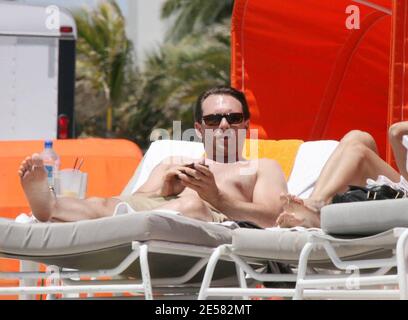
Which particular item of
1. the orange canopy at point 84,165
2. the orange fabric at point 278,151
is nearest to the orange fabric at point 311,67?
the orange canopy at point 84,165

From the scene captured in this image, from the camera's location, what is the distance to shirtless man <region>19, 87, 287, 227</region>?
16.5 feet

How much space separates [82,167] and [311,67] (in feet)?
8.17

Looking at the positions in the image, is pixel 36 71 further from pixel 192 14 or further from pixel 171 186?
pixel 192 14

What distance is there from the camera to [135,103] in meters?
28.2

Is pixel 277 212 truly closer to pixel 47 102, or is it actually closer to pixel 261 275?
pixel 261 275

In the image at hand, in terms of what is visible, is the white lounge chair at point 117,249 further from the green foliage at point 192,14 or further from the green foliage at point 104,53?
the green foliage at point 104,53

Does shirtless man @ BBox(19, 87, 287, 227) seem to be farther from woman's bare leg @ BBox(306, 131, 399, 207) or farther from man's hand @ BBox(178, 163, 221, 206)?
A: woman's bare leg @ BBox(306, 131, 399, 207)

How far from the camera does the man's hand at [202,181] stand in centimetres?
504

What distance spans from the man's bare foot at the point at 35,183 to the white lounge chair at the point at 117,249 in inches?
11.2

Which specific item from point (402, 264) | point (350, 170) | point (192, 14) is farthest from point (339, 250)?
point (192, 14)

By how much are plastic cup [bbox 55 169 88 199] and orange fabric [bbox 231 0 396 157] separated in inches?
114

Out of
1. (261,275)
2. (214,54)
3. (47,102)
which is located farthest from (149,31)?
(261,275)
